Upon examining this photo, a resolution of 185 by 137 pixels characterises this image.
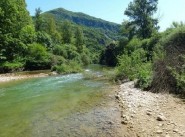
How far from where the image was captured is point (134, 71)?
71.9 ft

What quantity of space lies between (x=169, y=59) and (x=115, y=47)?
165 feet

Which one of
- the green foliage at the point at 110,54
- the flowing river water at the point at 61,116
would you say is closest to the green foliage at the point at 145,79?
the flowing river water at the point at 61,116

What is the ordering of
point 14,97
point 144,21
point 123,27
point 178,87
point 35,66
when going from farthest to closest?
1. point 123,27
2. point 144,21
3. point 35,66
4. point 14,97
5. point 178,87

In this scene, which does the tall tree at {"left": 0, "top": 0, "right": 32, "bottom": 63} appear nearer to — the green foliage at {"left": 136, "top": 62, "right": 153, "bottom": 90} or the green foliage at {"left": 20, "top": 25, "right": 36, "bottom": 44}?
the green foliage at {"left": 20, "top": 25, "right": 36, "bottom": 44}

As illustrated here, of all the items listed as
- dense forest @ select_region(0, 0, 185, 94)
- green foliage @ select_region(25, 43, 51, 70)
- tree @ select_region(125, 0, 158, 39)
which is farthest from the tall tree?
tree @ select_region(125, 0, 158, 39)

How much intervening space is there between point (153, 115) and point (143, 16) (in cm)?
4706

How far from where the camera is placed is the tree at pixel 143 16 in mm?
53875

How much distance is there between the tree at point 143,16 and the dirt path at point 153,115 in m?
41.2

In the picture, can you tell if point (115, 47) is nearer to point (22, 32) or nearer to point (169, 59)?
point (22, 32)

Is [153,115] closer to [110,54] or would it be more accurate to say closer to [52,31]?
[110,54]

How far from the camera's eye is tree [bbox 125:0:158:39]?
53.9m

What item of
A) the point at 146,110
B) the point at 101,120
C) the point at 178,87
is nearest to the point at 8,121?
the point at 101,120

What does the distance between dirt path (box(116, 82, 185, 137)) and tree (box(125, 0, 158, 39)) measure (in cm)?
4120

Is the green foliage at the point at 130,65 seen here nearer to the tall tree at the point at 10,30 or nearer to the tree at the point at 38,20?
the tall tree at the point at 10,30
